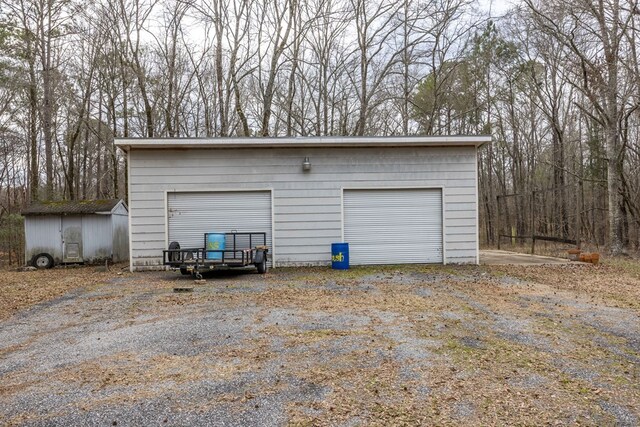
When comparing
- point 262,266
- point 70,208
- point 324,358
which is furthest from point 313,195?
point 70,208

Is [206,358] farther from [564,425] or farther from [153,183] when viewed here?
[153,183]

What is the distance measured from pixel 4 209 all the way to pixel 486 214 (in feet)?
68.7

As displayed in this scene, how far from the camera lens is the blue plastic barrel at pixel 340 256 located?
970 centimetres

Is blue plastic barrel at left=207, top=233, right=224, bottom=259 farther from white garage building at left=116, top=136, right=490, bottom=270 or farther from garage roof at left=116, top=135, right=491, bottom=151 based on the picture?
garage roof at left=116, top=135, right=491, bottom=151

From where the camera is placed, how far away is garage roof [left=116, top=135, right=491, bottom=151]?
9.56 meters

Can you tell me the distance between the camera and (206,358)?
150 inches

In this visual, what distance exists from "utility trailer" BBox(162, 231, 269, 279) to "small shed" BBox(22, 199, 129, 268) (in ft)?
11.4

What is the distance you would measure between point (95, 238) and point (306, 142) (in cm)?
659

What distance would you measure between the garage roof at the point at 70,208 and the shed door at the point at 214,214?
3181 millimetres

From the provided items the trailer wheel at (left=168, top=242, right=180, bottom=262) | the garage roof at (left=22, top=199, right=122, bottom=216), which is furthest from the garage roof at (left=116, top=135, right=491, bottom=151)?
the garage roof at (left=22, top=199, right=122, bottom=216)

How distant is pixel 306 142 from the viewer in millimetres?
9844

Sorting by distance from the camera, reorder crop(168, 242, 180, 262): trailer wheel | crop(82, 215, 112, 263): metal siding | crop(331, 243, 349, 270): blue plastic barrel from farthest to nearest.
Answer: crop(82, 215, 112, 263): metal siding, crop(331, 243, 349, 270): blue plastic barrel, crop(168, 242, 180, 262): trailer wheel

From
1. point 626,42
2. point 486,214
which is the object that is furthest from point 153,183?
point 486,214

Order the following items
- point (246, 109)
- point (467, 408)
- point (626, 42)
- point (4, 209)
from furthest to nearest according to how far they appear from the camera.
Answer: point (246, 109) → point (4, 209) → point (626, 42) → point (467, 408)
